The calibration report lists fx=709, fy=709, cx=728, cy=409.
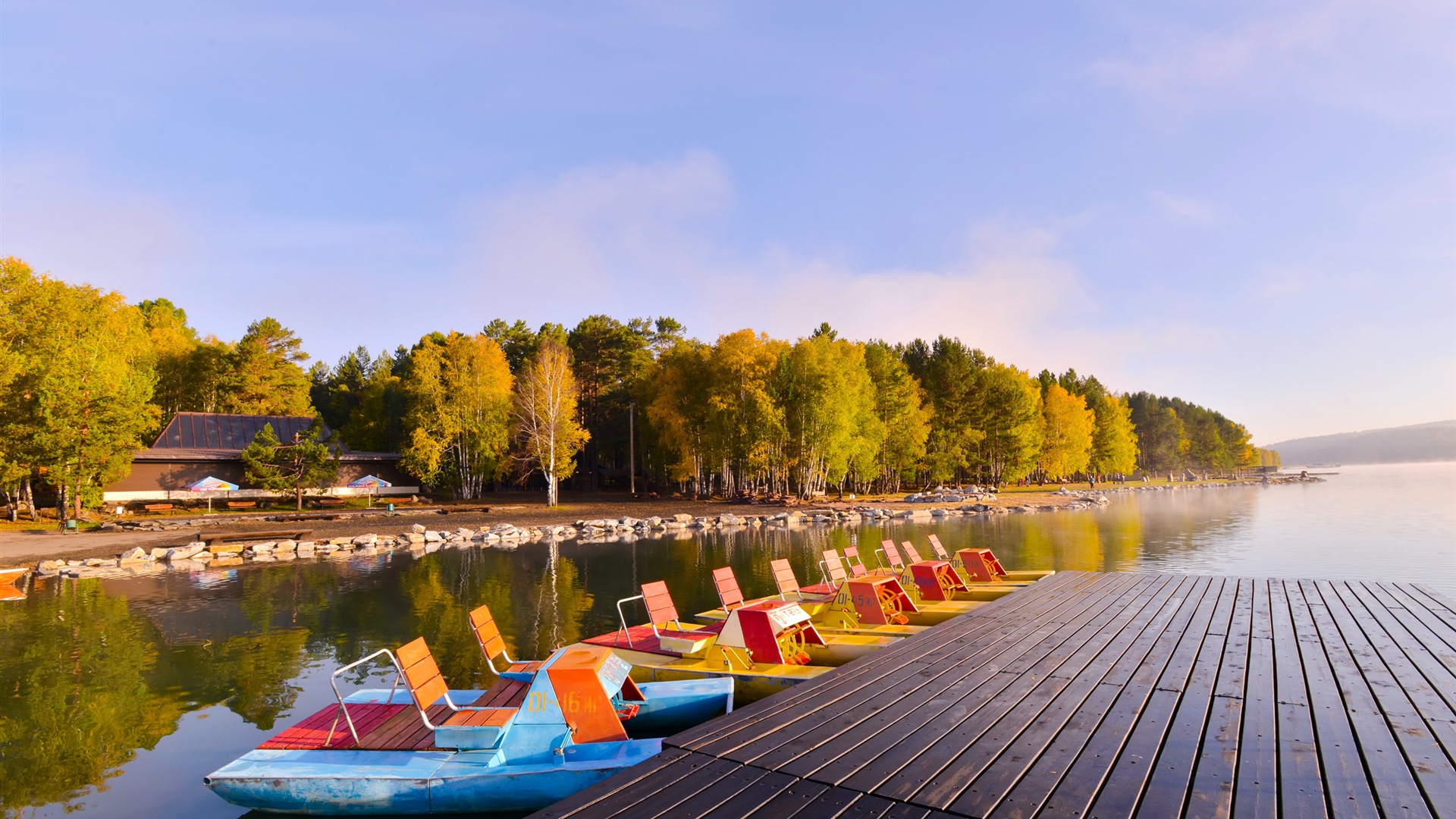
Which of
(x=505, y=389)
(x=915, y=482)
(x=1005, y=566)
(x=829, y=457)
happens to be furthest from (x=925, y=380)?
(x=1005, y=566)

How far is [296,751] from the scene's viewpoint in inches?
294

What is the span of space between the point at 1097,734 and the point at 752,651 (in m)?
5.80

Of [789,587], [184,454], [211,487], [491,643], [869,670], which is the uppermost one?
[184,454]

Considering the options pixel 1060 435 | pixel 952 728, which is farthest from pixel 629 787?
pixel 1060 435

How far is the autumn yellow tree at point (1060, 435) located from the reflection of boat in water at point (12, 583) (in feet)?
260

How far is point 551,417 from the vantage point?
49531 mm

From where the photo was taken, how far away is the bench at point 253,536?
30125mm

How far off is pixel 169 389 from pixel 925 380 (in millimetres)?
67717

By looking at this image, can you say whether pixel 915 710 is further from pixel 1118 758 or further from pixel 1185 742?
pixel 1185 742

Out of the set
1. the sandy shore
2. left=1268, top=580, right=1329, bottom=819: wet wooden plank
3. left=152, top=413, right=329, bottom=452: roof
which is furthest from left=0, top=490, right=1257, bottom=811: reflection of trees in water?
left=152, top=413, right=329, bottom=452: roof

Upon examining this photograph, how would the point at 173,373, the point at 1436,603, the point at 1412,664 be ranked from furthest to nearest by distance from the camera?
the point at 173,373
the point at 1436,603
the point at 1412,664

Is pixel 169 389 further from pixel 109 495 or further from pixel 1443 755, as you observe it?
pixel 1443 755

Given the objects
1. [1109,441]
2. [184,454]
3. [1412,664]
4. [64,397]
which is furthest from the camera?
[1109,441]

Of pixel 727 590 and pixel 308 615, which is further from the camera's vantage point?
pixel 308 615
